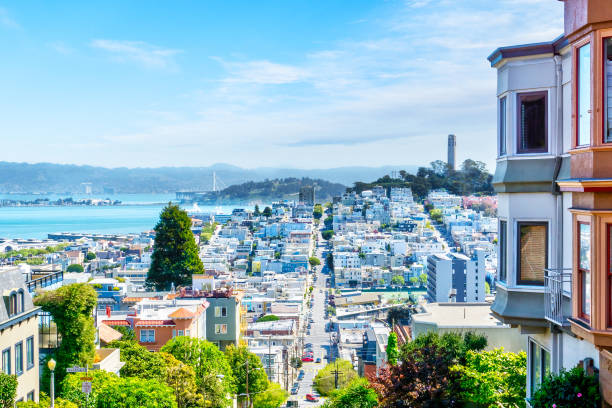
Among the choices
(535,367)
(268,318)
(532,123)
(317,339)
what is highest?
(532,123)

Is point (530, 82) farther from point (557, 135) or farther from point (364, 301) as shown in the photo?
point (364, 301)

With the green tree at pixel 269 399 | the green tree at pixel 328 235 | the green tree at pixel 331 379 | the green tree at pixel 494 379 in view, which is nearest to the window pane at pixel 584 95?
the green tree at pixel 494 379

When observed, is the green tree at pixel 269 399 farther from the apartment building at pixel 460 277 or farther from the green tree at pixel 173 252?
the apartment building at pixel 460 277

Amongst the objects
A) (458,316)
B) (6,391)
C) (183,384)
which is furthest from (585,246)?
(183,384)

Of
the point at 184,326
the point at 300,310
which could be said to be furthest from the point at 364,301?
the point at 184,326

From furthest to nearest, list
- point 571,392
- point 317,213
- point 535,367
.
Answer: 1. point 317,213
2. point 535,367
3. point 571,392

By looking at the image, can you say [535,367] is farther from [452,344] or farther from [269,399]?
[269,399]
